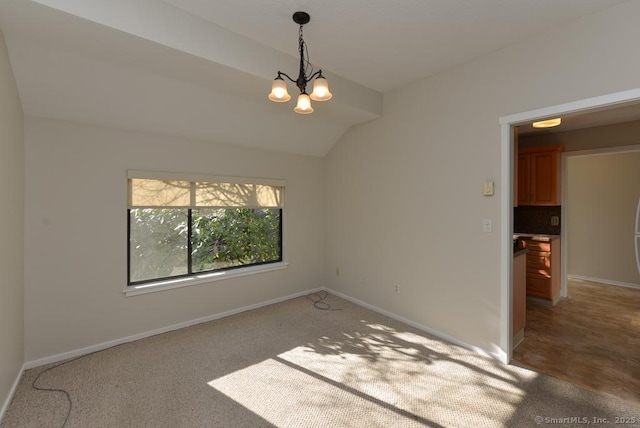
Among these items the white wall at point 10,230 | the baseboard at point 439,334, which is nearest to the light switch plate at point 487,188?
the baseboard at point 439,334

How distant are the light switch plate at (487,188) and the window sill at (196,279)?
2766 mm

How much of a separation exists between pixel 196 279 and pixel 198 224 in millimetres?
674

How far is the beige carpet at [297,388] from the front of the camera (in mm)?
1967

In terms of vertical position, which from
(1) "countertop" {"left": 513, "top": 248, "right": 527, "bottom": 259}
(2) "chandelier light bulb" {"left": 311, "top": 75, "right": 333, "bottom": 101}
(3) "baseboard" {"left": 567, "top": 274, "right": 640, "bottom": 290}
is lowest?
(3) "baseboard" {"left": 567, "top": 274, "right": 640, "bottom": 290}

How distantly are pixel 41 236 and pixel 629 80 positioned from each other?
4823 millimetres

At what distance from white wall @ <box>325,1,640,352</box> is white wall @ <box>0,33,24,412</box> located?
3.40 m

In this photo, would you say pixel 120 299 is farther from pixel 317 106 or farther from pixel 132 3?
pixel 317 106

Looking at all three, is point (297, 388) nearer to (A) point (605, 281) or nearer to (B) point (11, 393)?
(B) point (11, 393)

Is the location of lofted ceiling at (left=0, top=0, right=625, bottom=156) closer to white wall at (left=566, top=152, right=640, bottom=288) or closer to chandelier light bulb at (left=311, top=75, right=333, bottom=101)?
chandelier light bulb at (left=311, top=75, right=333, bottom=101)

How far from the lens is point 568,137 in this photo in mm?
4344

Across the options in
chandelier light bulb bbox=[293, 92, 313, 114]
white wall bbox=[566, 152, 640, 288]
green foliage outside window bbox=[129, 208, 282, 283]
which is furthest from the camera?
white wall bbox=[566, 152, 640, 288]

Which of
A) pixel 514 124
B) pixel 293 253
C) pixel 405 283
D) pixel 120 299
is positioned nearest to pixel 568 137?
pixel 514 124

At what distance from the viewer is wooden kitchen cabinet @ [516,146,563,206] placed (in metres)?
4.29

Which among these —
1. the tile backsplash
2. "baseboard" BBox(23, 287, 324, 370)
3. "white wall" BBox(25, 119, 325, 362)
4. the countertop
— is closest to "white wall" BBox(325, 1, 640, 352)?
the countertop
